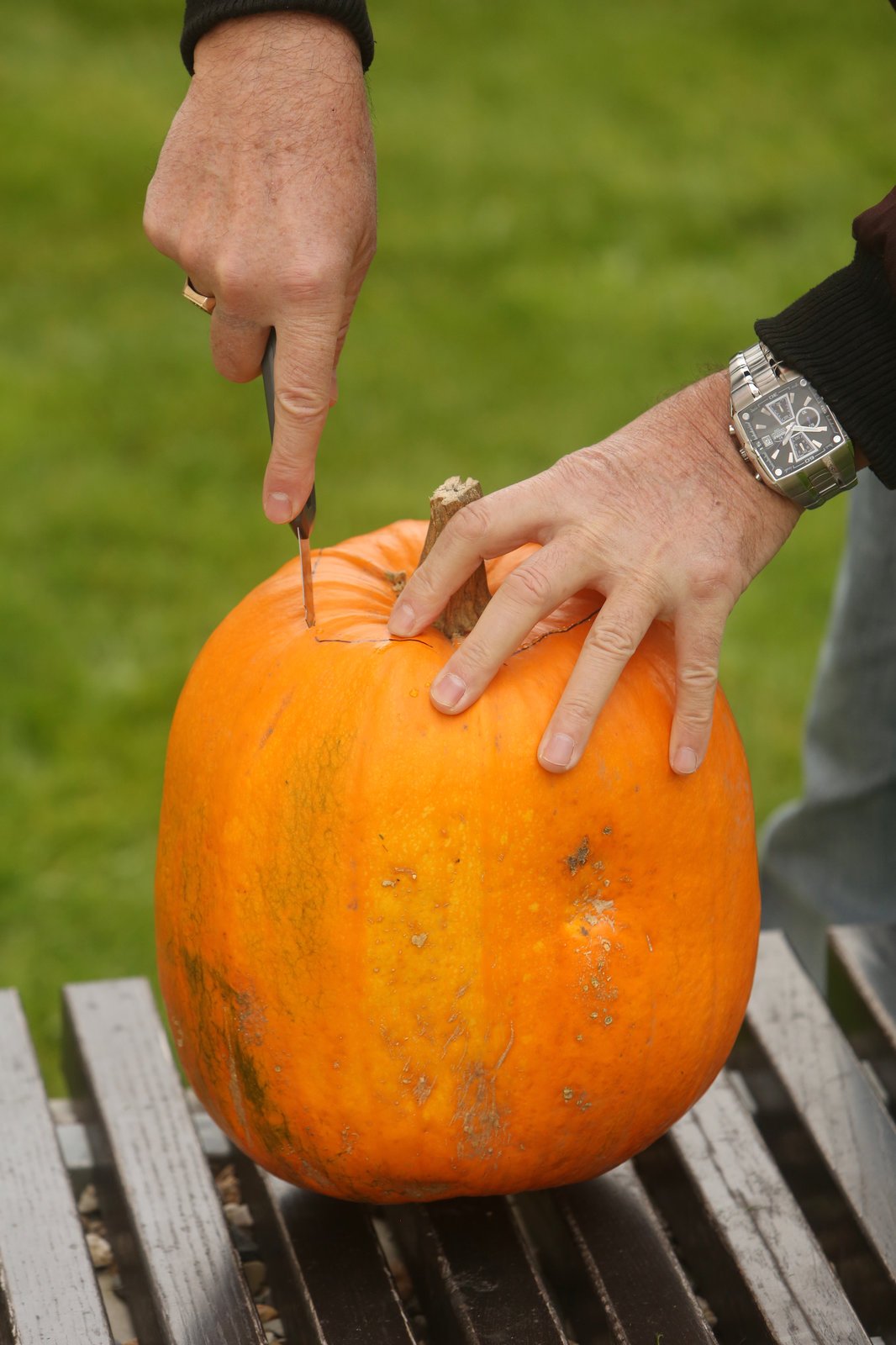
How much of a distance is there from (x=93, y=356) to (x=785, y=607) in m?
2.23

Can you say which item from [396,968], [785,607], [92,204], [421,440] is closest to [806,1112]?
[396,968]

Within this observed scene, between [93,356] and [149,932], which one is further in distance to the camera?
[93,356]

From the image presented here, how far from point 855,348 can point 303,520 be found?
64 centimetres

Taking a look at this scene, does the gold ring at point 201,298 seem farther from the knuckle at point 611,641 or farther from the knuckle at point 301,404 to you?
the knuckle at point 611,641

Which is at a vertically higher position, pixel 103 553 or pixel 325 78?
pixel 103 553

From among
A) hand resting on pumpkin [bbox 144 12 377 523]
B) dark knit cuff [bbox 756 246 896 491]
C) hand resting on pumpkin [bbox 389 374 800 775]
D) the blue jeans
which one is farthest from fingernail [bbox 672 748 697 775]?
the blue jeans

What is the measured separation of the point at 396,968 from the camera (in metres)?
1.66

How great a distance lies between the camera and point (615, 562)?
168cm

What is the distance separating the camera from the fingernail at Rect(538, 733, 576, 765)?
164 centimetres

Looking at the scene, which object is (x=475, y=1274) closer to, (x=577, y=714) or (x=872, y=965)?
(x=577, y=714)

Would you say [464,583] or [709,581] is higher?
[464,583]

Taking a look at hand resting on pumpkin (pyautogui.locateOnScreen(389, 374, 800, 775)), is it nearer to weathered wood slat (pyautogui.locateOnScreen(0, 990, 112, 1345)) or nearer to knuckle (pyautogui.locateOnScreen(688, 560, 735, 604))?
knuckle (pyautogui.locateOnScreen(688, 560, 735, 604))

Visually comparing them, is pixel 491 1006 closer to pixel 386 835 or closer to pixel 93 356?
pixel 386 835

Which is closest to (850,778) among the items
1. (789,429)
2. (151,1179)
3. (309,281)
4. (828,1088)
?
(828,1088)
